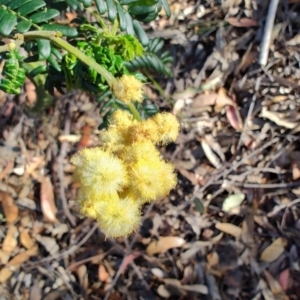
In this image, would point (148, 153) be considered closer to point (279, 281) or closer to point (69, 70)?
point (69, 70)

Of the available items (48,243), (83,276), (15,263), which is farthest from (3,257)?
(83,276)

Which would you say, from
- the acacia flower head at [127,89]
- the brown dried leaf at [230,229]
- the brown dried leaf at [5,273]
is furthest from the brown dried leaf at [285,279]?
the acacia flower head at [127,89]

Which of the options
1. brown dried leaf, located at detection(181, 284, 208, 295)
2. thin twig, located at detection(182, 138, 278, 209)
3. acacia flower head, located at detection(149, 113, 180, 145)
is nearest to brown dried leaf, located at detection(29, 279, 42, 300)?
brown dried leaf, located at detection(181, 284, 208, 295)

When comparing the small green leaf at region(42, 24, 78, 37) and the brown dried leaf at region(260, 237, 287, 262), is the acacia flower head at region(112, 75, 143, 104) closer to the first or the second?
the small green leaf at region(42, 24, 78, 37)

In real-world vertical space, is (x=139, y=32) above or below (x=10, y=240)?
above

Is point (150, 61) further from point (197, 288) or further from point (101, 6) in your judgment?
point (197, 288)

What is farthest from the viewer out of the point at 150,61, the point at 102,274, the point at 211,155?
the point at 211,155
